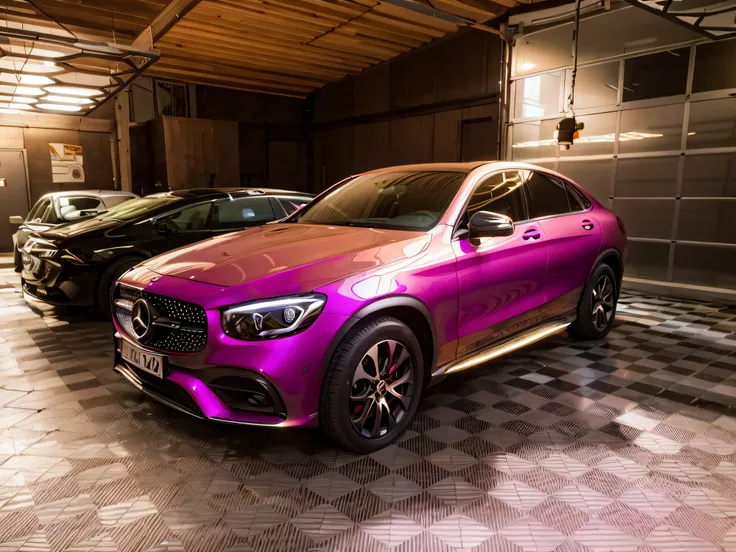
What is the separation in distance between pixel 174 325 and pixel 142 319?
0.26 m

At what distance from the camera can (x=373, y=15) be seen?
8297 millimetres

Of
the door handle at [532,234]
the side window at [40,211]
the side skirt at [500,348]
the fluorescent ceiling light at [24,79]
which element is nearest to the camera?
the side skirt at [500,348]

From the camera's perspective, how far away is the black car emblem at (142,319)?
7.96 ft

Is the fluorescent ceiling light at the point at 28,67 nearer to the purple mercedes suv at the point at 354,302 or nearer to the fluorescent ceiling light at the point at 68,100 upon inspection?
the fluorescent ceiling light at the point at 68,100

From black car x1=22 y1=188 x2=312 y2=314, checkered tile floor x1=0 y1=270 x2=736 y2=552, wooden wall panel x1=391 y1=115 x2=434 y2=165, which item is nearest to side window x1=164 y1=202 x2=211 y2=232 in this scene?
black car x1=22 y1=188 x2=312 y2=314

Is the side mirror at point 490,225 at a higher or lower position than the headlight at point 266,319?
higher

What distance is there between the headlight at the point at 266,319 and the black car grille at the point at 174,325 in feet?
0.49

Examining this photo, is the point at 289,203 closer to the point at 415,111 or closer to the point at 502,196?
the point at 502,196

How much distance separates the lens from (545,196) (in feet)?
12.2

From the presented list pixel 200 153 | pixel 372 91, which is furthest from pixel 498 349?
pixel 200 153

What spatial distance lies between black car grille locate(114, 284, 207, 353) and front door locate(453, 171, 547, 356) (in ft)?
4.58

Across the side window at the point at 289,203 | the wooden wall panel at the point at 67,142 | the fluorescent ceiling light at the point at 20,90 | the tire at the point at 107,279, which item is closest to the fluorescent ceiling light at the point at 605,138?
the side window at the point at 289,203

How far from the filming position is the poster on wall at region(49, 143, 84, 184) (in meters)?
11.1

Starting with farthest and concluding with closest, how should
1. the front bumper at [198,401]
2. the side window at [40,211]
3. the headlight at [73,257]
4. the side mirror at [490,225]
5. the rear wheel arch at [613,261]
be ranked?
→ the side window at [40,211] < the headlight at [73,257] < the rear wheel arch at [613,261] < the side mirror at [490,225] < the front bumper at [198,401]
